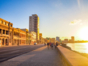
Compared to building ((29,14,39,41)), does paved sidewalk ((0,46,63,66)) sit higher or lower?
lower

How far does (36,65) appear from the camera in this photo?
7.20 metres

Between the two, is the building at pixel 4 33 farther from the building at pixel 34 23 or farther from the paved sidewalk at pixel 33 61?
the building at pixel 34 23

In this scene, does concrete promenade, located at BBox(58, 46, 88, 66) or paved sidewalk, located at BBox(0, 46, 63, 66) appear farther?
paved sidewalk, located at BBox(0, 46, 63, 66)

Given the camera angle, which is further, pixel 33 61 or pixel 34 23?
pixel 34 23

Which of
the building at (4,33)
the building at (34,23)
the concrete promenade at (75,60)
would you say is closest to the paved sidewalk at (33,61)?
the concrete promenade at (75,60)

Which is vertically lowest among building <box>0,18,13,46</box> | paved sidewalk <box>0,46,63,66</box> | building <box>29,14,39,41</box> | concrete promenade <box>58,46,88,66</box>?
paved sidewalk <box>0,46,63,66</box>

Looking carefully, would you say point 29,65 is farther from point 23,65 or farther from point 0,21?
point 0,21

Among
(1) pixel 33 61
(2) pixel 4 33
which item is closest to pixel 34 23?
(2) pixel 4 33

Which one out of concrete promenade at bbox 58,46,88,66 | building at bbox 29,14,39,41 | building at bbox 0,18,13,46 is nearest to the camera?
concrete promenade at bbox 58,46,88,66

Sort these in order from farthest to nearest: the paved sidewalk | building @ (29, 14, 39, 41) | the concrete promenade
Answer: building @ (29, 14, 39, 41) → the paved sidewalk → the concrete promenade

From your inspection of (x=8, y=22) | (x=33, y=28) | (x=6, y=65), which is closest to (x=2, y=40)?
(x=8, y=22)

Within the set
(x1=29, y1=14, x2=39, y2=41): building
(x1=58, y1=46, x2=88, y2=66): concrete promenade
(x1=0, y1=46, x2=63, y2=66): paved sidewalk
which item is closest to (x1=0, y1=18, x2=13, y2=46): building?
(x1=0, y1=46, x2=63, y2=66): paved sidewalk

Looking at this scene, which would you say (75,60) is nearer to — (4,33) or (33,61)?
(33,61)

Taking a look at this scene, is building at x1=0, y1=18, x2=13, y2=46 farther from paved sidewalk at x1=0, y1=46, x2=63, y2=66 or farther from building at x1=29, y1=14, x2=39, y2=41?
building at x1=29, y1=14, x2=39, y2=41
